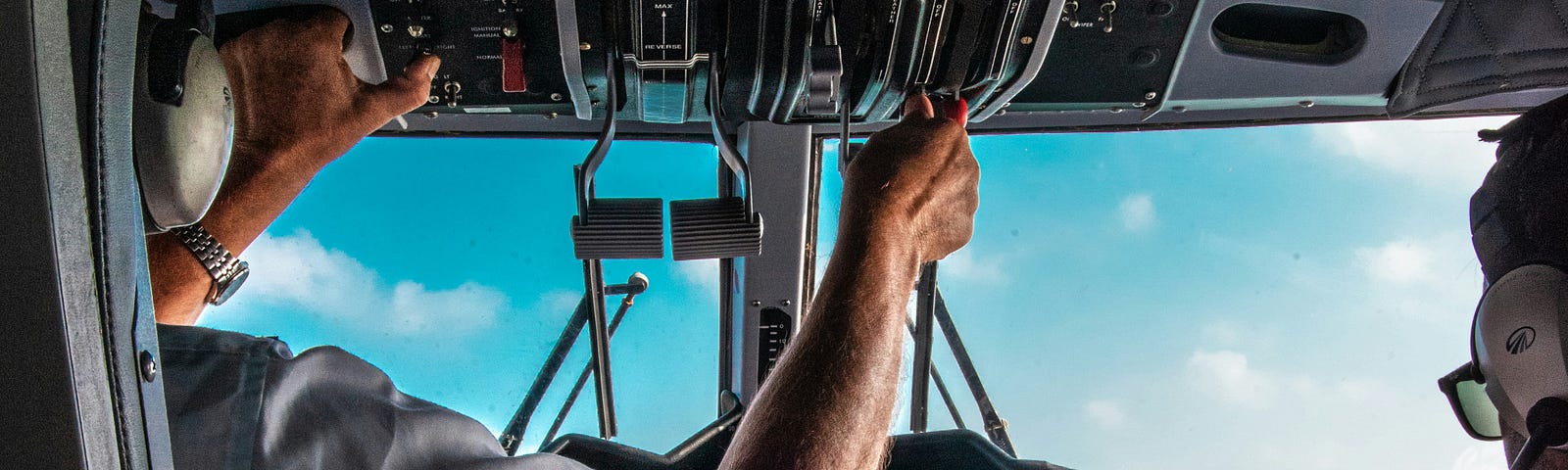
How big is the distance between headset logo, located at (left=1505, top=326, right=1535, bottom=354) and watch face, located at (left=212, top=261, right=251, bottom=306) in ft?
6.41

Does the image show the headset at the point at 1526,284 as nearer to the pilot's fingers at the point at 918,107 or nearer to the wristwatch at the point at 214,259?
the pilot's fingers at the point at 918,107

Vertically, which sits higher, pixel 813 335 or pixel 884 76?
pixel 884 76

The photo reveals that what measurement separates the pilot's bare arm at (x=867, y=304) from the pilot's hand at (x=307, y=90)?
0.82 metres

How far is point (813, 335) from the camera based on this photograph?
1.22 m

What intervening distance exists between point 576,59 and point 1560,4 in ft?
5.94

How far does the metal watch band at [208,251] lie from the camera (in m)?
1.16

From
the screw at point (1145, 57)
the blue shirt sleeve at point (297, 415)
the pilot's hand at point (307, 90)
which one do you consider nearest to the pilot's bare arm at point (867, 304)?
the blue shirt sleeve at point (297, 415)

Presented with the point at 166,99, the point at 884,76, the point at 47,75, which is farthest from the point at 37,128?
the point at 884,76

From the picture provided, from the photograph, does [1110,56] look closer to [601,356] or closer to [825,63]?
[825,63]

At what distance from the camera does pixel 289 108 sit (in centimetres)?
150

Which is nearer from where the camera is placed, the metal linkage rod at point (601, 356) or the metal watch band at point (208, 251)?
the metal watch band at point (208, 251)

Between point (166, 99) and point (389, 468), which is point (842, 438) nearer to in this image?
point (389, 468)

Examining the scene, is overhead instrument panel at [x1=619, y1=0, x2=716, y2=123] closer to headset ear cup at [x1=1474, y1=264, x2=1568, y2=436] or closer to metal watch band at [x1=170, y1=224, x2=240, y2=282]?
metal watch band at [x1=170, y1=224, x2=240, y2=282]

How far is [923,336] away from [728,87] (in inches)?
40.8
